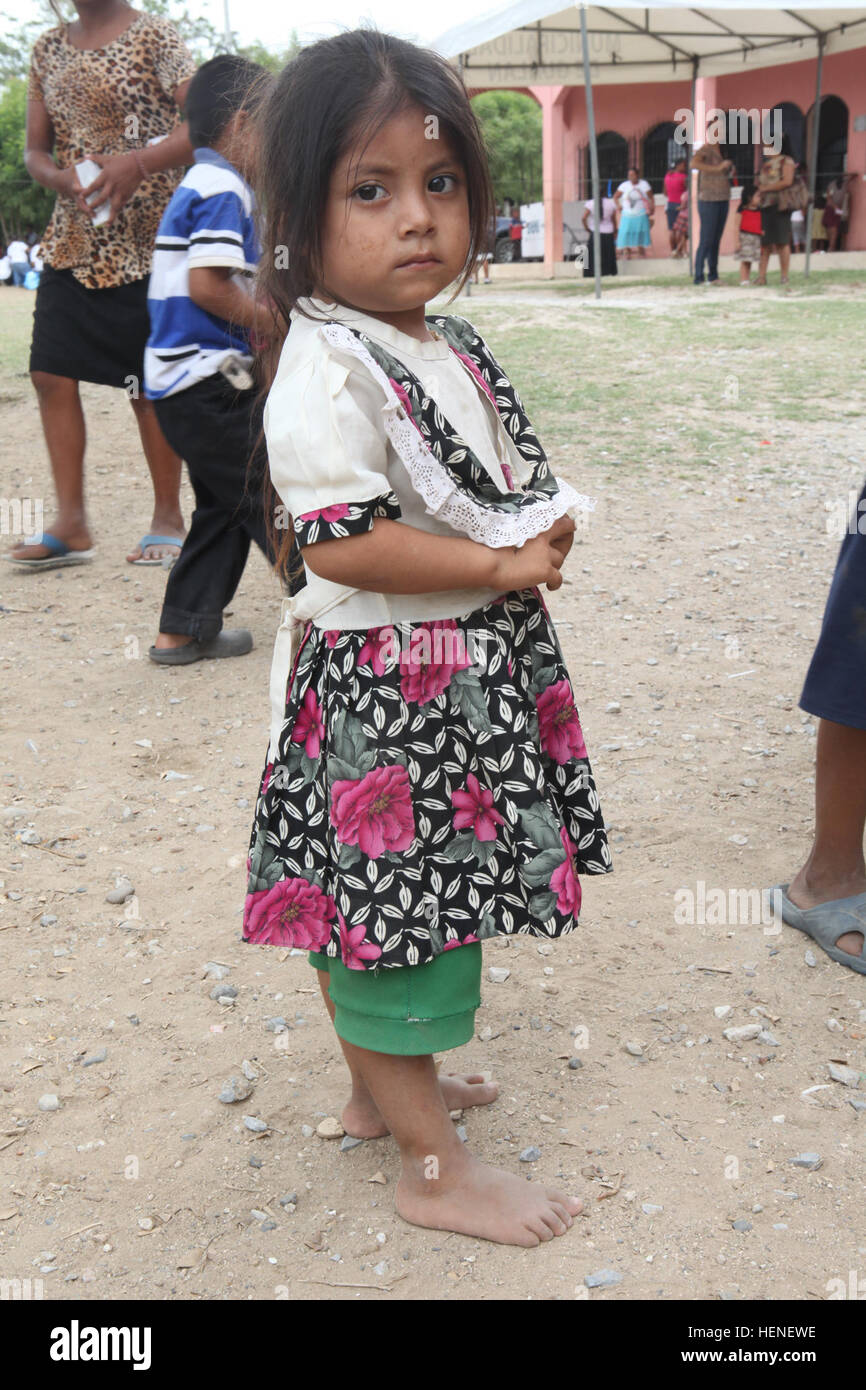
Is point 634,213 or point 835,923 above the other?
point 634,213

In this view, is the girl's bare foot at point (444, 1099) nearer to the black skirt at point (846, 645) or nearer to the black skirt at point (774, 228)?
the black skirt at point (846, 645)

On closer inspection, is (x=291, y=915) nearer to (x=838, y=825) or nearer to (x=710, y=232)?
(x=838, y=825)

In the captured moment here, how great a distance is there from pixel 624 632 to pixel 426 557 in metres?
2.75

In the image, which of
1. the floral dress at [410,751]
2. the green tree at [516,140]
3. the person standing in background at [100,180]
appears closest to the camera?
the floral dress at [410,751]

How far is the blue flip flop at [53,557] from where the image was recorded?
497 centimetres

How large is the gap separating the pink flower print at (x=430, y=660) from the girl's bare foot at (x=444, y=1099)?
744 millimetres

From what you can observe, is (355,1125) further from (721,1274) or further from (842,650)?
(842,650)

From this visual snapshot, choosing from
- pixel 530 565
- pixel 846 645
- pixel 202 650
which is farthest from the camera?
pixel 202 650

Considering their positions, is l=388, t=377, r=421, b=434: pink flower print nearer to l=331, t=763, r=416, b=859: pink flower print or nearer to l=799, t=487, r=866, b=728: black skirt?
l=331, t=763, r=416, b=859: pink flower print

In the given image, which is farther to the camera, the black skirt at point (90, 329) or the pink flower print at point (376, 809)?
the black skirt at point (90, 329)

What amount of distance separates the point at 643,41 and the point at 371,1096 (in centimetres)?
1650

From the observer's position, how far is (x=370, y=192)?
1.53 metres

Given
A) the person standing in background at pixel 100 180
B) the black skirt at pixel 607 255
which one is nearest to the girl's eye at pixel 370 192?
the person standing in background at pixel 100 180

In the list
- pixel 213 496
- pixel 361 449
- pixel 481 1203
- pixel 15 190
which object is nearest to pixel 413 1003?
pixel 481 1203
